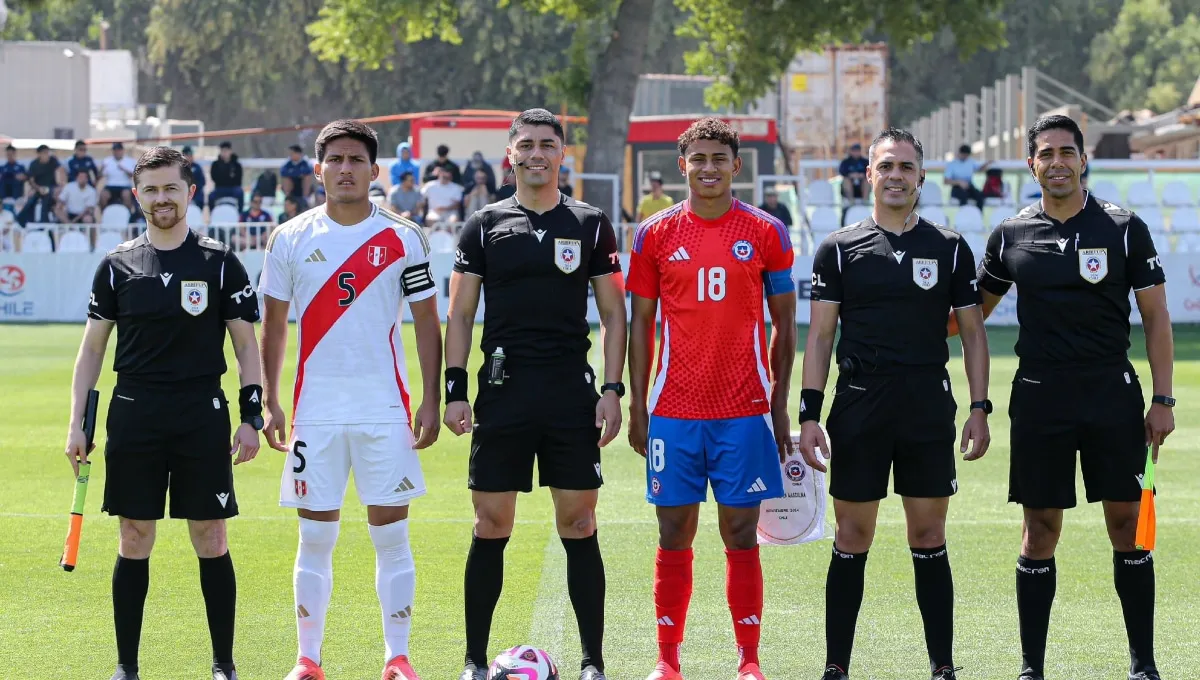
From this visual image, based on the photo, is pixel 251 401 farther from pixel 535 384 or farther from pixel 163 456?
pixel 535 384

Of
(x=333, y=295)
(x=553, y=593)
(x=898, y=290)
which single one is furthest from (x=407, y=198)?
(x=898, y=290)

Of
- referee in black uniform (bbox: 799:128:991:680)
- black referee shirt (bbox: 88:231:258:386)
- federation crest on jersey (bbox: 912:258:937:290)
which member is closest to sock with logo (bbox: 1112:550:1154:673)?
referee in black uniform (bbox: 799:128:991:680)

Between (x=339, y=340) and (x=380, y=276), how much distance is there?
30 cm

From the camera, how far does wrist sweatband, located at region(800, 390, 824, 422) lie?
261 inches

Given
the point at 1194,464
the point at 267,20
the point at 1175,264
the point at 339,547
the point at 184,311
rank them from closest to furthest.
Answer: the point at 184,311 < the point at 339,547 < the point at 1194,464 < the point at 1175,264 < the point at 267,20

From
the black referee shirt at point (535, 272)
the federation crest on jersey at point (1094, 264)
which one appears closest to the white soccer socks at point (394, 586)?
the black referee shirt at point (535, 272)

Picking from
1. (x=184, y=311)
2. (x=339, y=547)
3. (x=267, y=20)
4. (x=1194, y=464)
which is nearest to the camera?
(x=184, y=311)

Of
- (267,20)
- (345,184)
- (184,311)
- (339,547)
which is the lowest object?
(339,547)

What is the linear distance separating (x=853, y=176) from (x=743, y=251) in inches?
813

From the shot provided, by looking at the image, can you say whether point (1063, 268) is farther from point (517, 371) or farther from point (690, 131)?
point (517, 371)

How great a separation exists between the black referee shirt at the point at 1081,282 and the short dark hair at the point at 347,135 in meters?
2.63

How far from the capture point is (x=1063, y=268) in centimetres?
657

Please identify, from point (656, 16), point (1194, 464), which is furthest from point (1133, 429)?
point (656, 16)

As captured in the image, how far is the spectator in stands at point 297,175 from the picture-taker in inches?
1044
